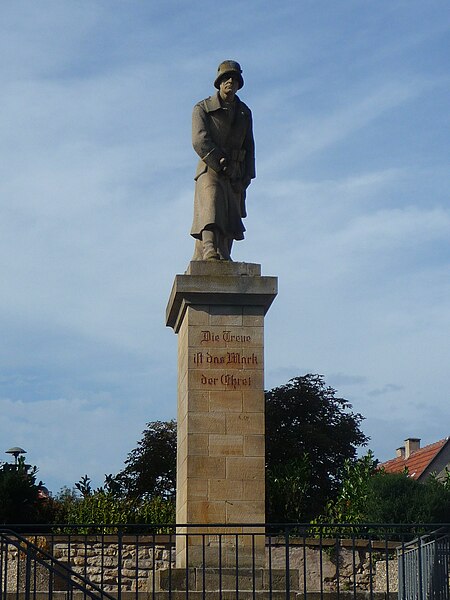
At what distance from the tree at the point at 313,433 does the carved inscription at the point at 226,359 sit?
1615 cm

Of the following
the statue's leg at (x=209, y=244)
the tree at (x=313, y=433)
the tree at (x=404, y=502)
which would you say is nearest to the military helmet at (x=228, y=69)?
the statue's leg at (x=209, y=244)

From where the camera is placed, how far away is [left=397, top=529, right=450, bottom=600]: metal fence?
11961mm

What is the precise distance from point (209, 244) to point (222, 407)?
2.04 m

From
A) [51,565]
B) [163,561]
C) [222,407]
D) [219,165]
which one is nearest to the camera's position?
[51,565]

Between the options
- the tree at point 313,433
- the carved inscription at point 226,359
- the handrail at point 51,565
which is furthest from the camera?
the tree at point 313,433

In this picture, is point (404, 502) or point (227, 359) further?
point (404, 502)

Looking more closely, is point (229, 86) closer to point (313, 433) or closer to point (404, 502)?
point (404, 502)

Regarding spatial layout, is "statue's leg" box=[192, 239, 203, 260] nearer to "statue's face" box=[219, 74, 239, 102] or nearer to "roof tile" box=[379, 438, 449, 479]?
"statue's face" box=[219, 74, 239, 102]

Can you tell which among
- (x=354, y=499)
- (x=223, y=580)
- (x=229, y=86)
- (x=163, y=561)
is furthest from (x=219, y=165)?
(x=354, y=499)

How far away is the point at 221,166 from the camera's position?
14406mm

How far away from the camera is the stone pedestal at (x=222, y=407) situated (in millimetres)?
13094

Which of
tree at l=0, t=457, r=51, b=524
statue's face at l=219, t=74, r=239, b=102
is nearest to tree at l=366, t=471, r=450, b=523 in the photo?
tree at l=0, t=457, r=51, b=524

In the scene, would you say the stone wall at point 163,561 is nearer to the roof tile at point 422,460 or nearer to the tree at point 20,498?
the tree at point 20,498

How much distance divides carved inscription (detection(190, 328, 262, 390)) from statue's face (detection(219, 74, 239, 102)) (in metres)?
2.96
